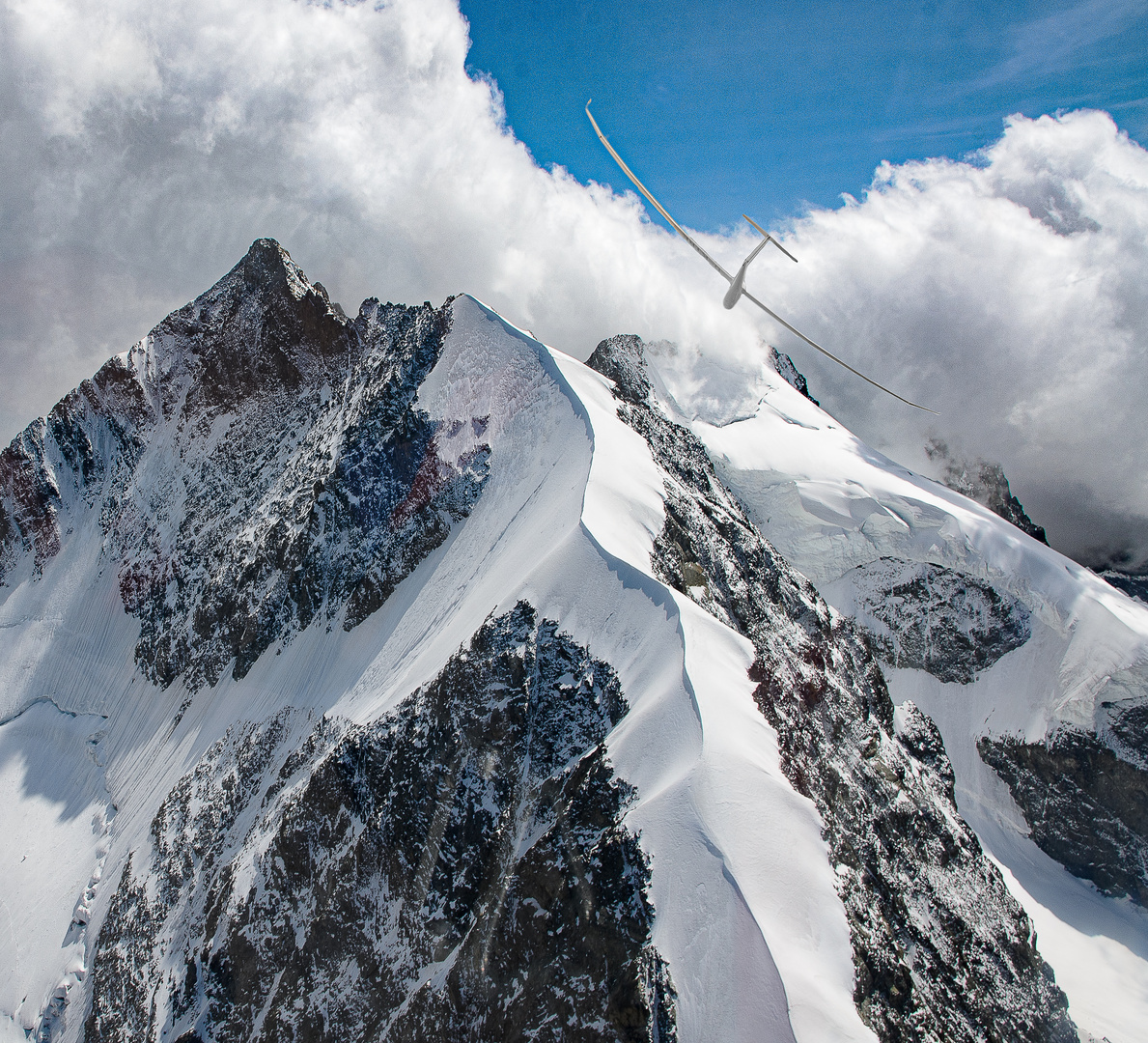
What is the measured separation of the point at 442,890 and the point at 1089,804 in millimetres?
62149

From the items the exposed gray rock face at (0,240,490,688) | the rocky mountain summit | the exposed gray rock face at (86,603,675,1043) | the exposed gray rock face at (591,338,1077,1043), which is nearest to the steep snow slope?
the rocky mountain summit

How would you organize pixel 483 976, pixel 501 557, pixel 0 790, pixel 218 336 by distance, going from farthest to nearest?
pixel 218 336 → pixel 0 790 → pixel 501 557 → pixel 483 976

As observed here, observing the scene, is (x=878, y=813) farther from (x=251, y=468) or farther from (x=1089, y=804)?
(x=251, y=468)

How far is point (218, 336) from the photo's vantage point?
2440 inches

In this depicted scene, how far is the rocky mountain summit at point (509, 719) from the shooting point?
60.1ft

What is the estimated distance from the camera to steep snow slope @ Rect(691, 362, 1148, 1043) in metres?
54.8

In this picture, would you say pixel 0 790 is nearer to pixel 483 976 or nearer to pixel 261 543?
pixel 261 543

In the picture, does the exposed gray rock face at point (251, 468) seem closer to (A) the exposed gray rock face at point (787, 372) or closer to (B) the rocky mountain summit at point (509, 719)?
(B) the rocky mountain summit at point (509, 719)

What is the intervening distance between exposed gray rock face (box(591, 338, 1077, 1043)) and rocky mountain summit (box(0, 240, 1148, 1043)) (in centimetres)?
23

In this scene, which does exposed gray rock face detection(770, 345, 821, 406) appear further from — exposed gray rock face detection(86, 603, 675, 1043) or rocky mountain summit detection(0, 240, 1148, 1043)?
exposed gray rock face detection(86, 603, 675, 1043)

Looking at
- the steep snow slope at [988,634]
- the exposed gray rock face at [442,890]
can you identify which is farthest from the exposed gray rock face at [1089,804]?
the exposed gray rock face at [442,890]

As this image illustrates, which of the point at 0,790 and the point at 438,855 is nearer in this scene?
the point at 438,855

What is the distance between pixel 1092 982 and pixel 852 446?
181ft

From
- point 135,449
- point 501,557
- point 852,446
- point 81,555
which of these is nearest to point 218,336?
point 135,449
